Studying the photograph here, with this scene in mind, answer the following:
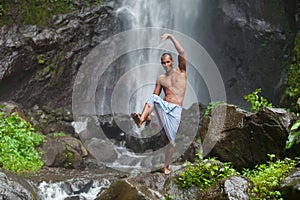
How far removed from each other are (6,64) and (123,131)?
5647 mm

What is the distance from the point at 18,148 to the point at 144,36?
431 inches

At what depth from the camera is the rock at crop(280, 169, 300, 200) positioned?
8.68 ft

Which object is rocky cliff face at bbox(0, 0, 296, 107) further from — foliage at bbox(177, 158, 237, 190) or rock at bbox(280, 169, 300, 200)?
rock at bbox(280, 169, 300, 200)

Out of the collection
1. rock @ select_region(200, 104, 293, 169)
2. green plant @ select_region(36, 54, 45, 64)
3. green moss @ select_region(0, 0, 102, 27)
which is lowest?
rock @ select_region(200, 104, 293, 169)

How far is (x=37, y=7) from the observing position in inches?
557

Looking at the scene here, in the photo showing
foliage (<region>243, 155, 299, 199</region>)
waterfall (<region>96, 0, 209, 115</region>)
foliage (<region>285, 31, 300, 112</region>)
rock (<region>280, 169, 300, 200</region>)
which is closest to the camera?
rock (<region>280, 169, 300, 200</region>)

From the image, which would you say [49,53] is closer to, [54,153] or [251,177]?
[54,153]

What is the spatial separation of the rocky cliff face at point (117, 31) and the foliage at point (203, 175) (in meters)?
9.48

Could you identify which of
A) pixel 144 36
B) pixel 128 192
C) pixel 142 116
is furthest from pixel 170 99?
pixel 144 36

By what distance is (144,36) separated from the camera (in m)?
16.5

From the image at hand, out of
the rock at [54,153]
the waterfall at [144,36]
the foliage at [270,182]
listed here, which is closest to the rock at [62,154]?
the rock at [54,153]

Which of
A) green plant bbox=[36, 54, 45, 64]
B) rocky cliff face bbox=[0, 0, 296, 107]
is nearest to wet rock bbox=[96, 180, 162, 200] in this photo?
rocky cliff face bbox=[0, 0, 296, 107]

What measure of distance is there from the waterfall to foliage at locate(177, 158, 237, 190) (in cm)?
1190

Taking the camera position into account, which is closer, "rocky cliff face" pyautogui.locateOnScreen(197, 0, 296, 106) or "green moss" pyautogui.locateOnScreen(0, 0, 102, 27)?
"green moss" pyautogui.locateOnScreen(0, 0, 102, 27)
